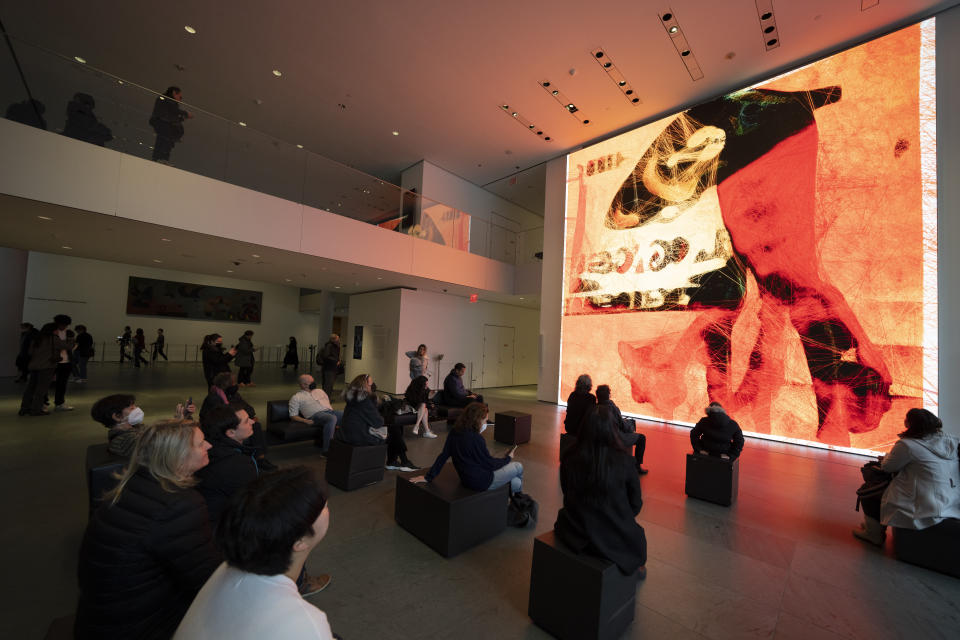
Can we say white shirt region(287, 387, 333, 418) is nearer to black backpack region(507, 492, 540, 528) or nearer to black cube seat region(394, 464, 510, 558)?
black cube seat region(394, 464, 510, 558)

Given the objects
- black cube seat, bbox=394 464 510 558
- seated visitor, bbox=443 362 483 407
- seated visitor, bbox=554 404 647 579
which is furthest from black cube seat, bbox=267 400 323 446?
seated visitor, bbox=554 404 647 579

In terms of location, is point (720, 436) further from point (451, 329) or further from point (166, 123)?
point (166, 123)

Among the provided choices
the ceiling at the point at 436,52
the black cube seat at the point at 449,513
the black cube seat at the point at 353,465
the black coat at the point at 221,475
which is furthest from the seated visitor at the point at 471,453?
the ceiling at the point at 436,52

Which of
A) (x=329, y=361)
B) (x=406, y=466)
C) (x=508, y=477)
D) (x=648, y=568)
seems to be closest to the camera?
(x=648, y=568)

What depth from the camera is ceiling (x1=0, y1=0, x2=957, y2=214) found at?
682cm

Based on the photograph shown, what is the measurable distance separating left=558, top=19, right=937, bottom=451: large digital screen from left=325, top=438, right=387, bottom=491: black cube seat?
6888mm

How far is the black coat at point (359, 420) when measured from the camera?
450 centimetres

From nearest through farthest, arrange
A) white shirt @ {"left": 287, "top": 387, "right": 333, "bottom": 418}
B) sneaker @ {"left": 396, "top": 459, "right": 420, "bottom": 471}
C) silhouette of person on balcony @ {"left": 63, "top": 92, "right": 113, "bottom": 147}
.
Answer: sneaker @ {"left": 396, "top": 459, "right": 420, "bottom": 471} → white shirt @ {"left": 287, "top": 387, "right": 333, "bottom": 418} → silhouette of person on balcony @ {"left": 63, "top": 92, "right": 113, "bottom": 147}

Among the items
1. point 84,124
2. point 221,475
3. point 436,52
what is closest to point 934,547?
point 221,475

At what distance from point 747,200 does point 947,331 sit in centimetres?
379

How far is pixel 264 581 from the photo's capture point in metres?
1.01

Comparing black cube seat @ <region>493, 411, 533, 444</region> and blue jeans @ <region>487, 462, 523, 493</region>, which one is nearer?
blue jeans @ <region>487, 462, 523, 493</region>

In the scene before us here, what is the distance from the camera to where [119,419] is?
3.29 metres

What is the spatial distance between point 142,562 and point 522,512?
9.42 ft
